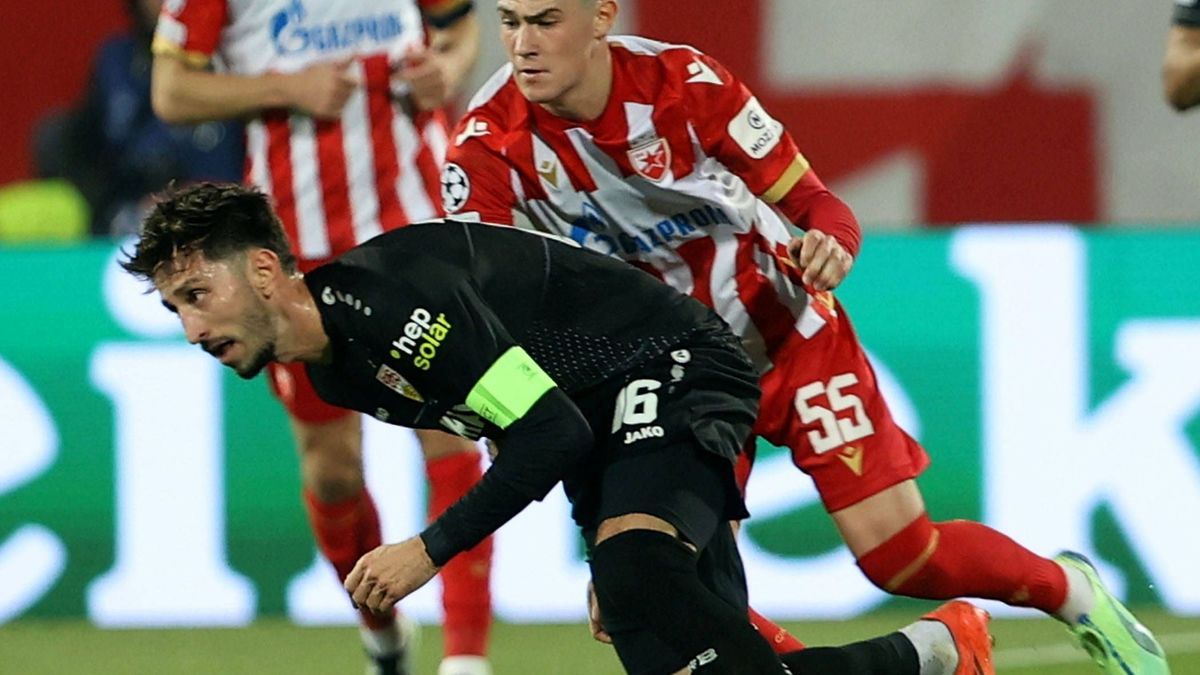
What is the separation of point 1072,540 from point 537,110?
2.51 metres

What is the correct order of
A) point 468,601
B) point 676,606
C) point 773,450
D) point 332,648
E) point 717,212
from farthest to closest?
1. point 773,450
2. point 332,648
3. point 468,601
4. point 717,212
5. point 676,606

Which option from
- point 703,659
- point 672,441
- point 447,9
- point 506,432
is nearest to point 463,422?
point 506,432

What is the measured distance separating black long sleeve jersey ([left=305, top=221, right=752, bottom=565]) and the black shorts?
4 cm

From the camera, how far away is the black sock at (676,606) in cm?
373

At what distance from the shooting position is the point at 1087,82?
8.27 m

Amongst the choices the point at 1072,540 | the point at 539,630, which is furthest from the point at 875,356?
the point at 539,630

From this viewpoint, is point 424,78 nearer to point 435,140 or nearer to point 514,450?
point 435,140

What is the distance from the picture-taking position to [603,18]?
449 cm

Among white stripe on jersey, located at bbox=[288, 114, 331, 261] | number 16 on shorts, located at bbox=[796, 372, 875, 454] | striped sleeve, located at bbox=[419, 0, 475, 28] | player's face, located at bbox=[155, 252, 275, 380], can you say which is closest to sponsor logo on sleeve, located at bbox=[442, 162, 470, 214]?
player's face, located at bbox=[155, 252, 275, 380]

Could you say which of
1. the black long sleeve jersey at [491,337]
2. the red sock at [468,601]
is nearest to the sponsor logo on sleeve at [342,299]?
the black long sleeve jersey at [491,337]

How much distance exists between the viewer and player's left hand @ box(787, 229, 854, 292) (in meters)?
3.99

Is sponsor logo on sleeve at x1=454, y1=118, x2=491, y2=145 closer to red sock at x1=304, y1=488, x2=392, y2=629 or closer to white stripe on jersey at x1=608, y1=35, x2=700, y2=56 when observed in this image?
white stripe on jersey at x1=608, y1=35, x2=700, y2=56

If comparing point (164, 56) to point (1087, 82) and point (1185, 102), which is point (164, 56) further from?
point (1087, 82)

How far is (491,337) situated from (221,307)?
0.45 m
